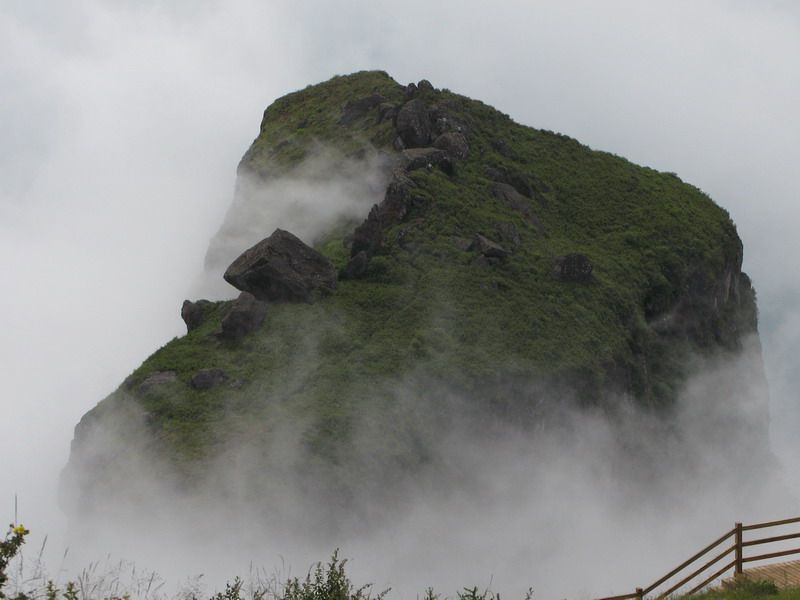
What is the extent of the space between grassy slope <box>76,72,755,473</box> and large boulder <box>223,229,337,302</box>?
0.87 m

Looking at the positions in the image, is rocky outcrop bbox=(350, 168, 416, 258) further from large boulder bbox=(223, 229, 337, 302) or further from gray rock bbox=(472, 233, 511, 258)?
gray rock bbox=(472, 233, 511, 258)

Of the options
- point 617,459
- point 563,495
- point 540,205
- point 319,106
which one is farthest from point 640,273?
point 319,106

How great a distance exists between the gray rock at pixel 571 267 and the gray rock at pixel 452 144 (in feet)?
37.4

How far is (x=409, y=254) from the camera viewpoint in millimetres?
53844

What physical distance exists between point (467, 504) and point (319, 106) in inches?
1888

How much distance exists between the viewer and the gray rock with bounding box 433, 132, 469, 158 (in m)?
63.7

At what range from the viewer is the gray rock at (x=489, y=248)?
5459 centimetres

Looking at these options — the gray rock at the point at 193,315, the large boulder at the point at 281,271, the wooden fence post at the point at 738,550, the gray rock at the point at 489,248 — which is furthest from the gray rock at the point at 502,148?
the wooden fence post at the point at 738,550

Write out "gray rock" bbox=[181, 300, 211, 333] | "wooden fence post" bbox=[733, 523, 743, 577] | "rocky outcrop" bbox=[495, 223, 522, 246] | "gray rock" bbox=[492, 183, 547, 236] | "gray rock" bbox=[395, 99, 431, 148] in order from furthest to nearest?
"gray rock" bbox=[395, 99, 431, 148] → "gray rock" bbox=[492, 183, 547, 236] → "rocky outcrop" bbox=[495, 223, 522, 246] → "gray rock" bbox=[181, 300, 211, 333] → "wooden fence post" bbox=[733, 523, 743, 577]

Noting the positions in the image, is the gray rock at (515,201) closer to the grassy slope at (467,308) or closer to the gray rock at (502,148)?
the grassy slope at (467,308)

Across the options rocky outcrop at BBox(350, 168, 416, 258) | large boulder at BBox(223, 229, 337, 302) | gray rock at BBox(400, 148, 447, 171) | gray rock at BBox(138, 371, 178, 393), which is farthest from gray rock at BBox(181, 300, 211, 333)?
gray rock at BBox(400, 148, 447, 171)

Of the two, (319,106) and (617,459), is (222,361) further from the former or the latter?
(319,106)

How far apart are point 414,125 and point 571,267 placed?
15.5m

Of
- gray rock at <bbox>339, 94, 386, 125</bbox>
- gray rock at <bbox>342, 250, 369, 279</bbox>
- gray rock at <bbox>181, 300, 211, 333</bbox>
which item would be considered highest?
gray rock at <bbox>339, 94, 386, 125</bbox>
